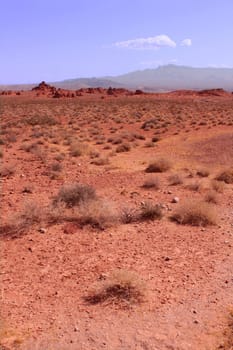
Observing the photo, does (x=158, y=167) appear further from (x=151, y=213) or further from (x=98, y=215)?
(x=98, y=215)

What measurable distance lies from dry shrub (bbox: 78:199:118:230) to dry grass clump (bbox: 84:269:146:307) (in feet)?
8.68

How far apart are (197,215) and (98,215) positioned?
2.02m

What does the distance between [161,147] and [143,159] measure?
3.35 metres

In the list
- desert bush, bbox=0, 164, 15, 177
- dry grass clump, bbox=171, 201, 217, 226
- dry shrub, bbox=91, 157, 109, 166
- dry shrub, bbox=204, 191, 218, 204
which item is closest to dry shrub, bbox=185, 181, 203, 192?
dry shrub, bbox=204, 191, 218, 204

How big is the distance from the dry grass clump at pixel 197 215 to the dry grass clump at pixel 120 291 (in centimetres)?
311

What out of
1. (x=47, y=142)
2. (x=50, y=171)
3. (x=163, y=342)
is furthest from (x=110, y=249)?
(x=47, y=142)

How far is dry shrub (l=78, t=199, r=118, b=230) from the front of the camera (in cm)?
873

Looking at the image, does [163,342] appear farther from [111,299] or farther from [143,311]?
[111,299]

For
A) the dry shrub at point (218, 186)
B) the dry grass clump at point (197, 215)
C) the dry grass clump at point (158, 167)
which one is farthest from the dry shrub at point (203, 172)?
the dry grass clump at point (197, 215)

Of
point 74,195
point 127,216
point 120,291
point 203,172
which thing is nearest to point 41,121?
point 203,172

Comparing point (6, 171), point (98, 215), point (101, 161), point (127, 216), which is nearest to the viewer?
point (98, 215)

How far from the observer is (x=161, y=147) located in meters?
20.4

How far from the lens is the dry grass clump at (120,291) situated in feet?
19.1

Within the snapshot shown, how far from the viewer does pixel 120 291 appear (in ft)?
19.4
